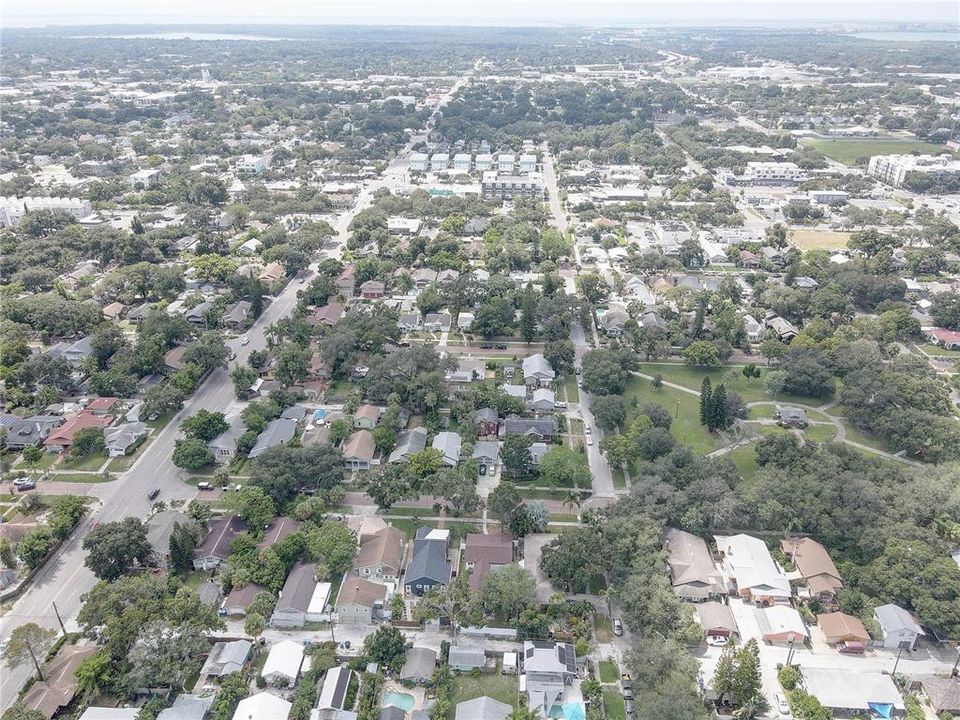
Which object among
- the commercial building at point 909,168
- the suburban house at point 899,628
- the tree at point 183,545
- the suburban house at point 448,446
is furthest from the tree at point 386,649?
the commercial building at point 909,168

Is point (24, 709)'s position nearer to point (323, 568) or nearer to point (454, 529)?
point (323, 568)

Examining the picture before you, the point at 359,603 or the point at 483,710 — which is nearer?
the point at 483,710

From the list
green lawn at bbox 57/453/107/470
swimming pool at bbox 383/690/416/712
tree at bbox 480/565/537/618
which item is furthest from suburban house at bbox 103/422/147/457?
tree at bbox 480/565/537/618

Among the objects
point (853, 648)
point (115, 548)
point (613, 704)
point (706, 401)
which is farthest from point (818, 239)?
point (115, 548)

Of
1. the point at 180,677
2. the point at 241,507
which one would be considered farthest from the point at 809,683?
the point at 241,507

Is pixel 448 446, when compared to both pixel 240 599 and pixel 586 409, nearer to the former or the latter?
pixel 586 409

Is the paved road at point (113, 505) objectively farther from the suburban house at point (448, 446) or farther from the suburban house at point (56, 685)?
the suburban house at point (448, 446)

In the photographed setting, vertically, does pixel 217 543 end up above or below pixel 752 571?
above

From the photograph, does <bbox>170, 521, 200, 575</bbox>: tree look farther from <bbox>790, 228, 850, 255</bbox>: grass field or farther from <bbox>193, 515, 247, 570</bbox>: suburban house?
<bbox>790, 228, 850, 255</bbox>: grass field
